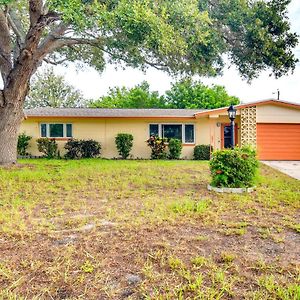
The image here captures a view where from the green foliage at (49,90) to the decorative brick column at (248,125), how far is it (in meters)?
24.7

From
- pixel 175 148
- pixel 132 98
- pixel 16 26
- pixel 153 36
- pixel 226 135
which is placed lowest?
pixel 175 148

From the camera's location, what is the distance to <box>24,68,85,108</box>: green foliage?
33.7m

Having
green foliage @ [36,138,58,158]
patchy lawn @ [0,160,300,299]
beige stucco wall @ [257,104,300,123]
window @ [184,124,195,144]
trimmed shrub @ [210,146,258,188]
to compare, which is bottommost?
patchy lawn @ [0,160,300,299]

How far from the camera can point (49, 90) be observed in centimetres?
3412

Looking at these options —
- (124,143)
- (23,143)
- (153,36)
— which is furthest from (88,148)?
(153,36)

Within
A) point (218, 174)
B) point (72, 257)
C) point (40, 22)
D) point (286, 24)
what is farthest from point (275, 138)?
point (72, 257)

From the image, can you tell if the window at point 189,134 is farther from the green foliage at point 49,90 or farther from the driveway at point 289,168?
the green foliage at point 49,90

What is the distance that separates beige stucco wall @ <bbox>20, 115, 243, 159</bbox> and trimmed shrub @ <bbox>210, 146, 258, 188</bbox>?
366 inches

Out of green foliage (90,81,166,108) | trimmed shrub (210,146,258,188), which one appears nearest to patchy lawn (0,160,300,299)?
trimmed shrub (210,146,258,188)

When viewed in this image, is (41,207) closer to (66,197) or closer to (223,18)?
(66,197)

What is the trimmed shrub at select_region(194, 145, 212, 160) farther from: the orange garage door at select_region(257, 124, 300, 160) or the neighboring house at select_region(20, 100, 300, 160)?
the orange garage door at select_region(257, 124, 300, 160)

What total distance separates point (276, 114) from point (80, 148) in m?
10.6

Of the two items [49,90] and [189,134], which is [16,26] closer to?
[189,134]

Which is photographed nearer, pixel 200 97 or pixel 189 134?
pixel 189 134
